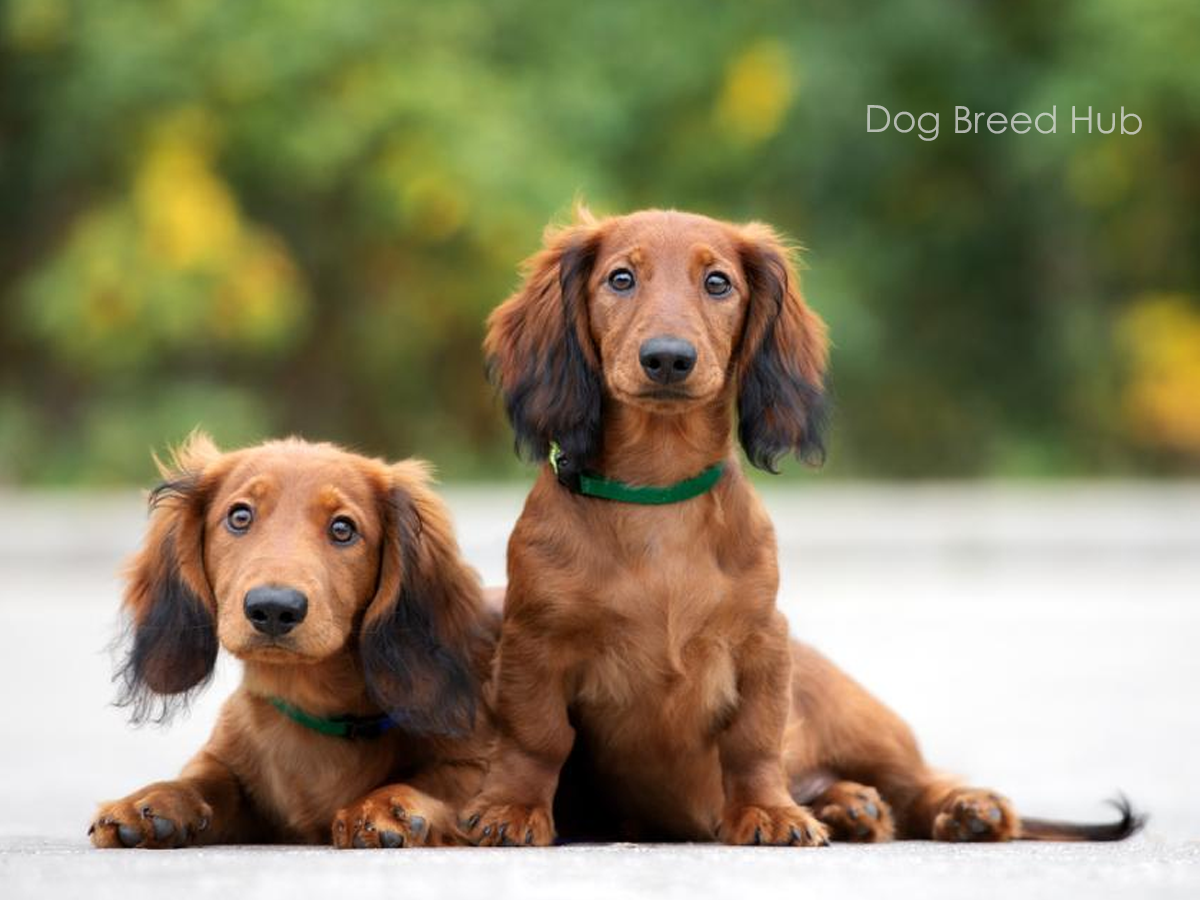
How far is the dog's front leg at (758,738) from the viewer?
13.7ft

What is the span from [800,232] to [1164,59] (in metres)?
4.19

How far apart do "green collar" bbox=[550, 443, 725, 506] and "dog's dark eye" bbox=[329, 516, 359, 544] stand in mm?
421

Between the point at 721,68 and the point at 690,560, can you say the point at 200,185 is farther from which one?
A: the point at 690,560

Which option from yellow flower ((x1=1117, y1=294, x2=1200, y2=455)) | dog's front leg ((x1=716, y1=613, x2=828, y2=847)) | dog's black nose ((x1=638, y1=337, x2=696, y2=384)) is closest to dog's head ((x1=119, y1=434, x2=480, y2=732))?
dog's front leg ((x1=716, y1=613, x2=828, y2=847))

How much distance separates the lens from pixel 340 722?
436cm

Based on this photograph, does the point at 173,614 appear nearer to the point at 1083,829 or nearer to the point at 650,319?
the point at 650,319

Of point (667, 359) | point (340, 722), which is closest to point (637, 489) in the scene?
point (667, 359)

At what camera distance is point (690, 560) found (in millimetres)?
4164

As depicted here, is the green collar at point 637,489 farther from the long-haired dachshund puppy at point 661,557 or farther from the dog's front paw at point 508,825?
the dog's front paw at point 508,825

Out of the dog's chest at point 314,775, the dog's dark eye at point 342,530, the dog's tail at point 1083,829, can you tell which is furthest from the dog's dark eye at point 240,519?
the dog's tail at point 1083,829

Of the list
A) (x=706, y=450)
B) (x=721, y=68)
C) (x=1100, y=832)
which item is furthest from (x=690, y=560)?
(x=721, y=68)

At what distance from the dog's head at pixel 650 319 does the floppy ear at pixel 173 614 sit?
71 cm

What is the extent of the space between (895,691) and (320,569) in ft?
17.4

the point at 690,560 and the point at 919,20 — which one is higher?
the point at 919,20
